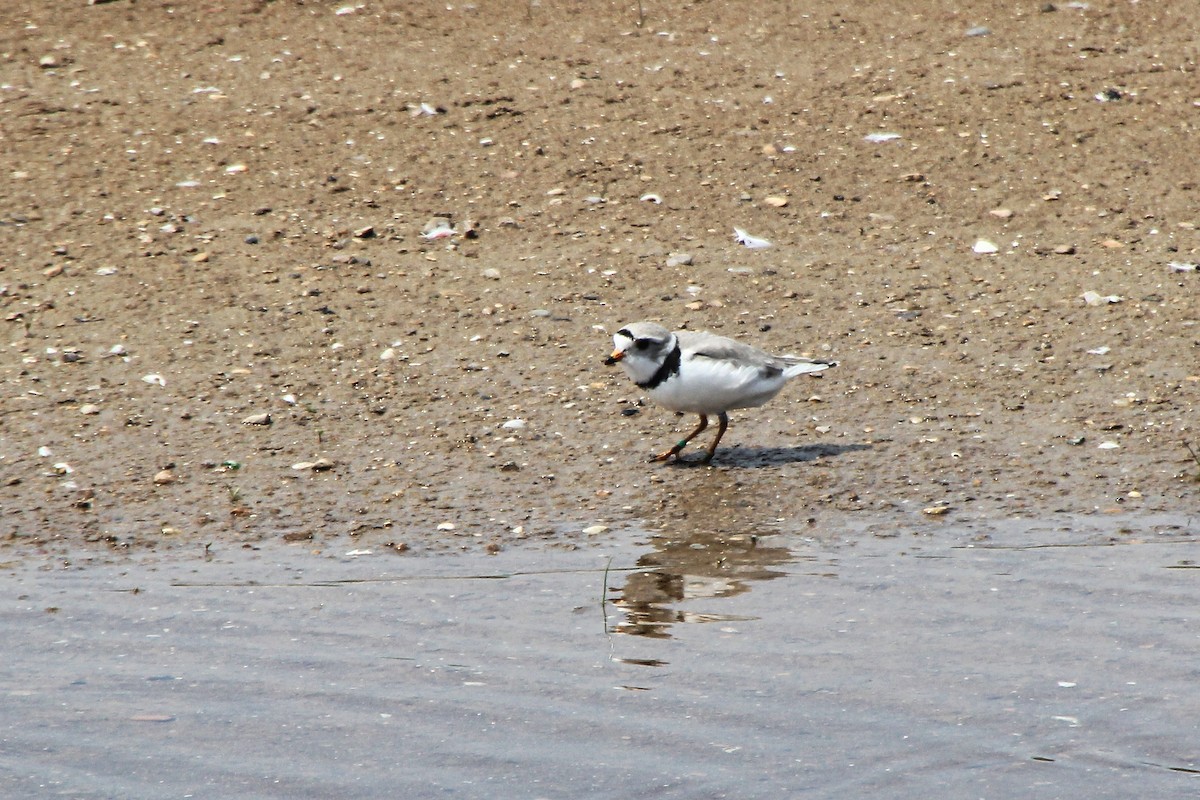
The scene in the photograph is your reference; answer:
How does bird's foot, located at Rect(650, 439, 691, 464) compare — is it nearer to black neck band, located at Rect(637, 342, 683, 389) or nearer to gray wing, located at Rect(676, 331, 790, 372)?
black neck band, located at Rect(637, 342, 683, 389)

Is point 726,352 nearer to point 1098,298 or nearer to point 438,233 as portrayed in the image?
point 1098,298

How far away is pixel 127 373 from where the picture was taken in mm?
8102

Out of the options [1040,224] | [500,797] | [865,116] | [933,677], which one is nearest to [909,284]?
[1040,224]

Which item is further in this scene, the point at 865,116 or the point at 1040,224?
the point at 865,116

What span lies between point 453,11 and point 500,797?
9.17 m

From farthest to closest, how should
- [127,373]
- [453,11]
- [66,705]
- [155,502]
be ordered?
1. [453,11]
2. [127,373]
3. [155,502]
4. [66,705]

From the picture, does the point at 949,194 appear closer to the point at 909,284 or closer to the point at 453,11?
the point at 909,284

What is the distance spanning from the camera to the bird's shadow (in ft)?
24.0

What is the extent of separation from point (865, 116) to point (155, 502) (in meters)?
5.92

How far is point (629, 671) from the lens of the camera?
5.32 meters

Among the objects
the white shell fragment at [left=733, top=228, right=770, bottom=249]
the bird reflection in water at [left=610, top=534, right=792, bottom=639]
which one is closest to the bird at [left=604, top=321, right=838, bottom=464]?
the bird reflection in water at [left=610, top=534, right=792, bottom=639]

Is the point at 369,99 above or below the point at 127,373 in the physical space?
above

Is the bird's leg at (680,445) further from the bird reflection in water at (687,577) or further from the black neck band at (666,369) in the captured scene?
the bird reflection in water at (687,577)

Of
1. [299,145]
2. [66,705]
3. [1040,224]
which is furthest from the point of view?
[299,145]
